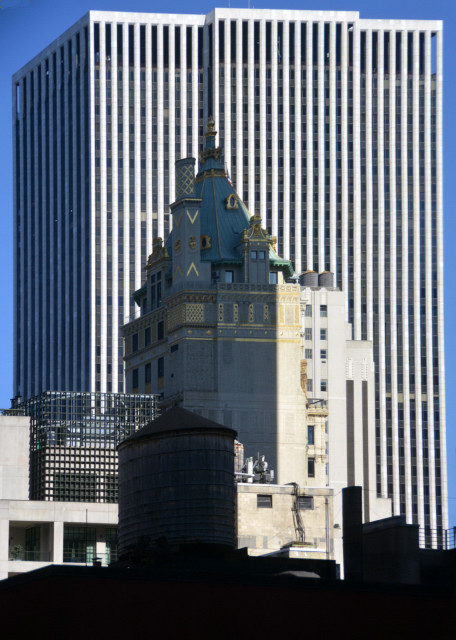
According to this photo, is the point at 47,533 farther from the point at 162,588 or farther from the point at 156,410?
the point at 162,588

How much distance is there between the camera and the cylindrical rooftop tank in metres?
93.5

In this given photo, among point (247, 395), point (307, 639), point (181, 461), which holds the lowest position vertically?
point (307, 639)

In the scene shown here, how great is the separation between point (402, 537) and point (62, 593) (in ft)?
75.8

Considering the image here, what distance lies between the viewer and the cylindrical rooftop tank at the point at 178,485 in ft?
307

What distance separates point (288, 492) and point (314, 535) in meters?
4.19

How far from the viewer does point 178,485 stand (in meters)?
94.5

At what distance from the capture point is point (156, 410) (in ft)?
578

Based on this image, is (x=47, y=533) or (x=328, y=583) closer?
(x=328, y=583)

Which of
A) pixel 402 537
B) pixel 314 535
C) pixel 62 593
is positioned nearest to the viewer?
pixel 62 593

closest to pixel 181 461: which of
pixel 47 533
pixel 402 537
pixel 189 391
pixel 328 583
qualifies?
pixel 402 537

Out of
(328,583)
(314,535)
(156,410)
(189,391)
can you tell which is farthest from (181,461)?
(189,391)

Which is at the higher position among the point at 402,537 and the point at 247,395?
the point at 247,395

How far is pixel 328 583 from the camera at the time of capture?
77.5 metres

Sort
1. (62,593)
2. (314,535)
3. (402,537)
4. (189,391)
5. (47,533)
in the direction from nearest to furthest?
(62,593) < (402,537) < (47,533) < (314,535) < (189,391)
